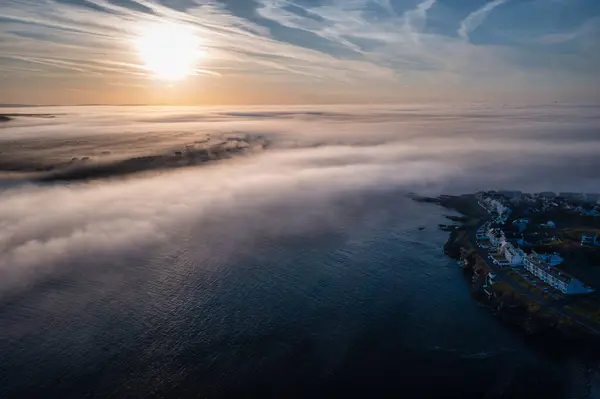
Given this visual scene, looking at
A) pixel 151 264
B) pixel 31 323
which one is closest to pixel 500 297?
pixel 151 264

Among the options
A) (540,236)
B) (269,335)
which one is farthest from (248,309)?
(540,236)

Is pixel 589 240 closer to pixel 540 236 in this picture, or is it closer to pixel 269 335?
pixel 540 236

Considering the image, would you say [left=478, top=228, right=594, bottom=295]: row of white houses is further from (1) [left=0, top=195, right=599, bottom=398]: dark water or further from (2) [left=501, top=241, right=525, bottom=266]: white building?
(1) [left=0, top=195, right=599, bottom=398]: dark water

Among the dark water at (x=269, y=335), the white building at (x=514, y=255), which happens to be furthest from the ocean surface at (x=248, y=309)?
the white building at (x=514, y=255)

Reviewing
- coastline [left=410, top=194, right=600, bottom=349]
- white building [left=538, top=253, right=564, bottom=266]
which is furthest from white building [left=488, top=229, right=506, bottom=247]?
white building [left=538, top=253, right=564, bottom=266]

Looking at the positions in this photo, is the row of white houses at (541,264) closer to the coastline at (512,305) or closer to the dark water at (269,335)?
the coastline at (512,305)

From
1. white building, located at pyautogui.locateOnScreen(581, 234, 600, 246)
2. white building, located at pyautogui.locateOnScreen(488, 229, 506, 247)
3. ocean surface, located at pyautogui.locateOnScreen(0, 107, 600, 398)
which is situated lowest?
ocean surface, located at pyautogui.locateOnScreen(0, 107, 600, 398)
